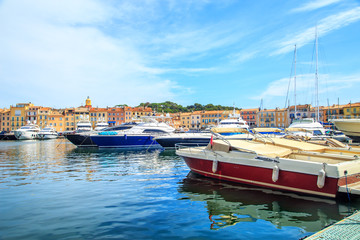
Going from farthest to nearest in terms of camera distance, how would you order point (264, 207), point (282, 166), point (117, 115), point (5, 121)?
point (117, 115) → point (5, 121) → point (282, 166) → point (264, 207)

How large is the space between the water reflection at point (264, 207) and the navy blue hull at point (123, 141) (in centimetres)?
2269

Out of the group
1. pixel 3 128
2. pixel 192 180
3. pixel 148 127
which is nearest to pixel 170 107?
pixel 3 128

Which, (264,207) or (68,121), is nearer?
(264,207)

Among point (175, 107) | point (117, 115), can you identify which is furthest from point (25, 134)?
point (175, 107)

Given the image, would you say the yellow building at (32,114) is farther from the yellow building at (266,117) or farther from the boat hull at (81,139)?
the yellow building at (266,117)

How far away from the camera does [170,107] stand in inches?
5404

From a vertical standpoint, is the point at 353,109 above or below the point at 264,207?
above

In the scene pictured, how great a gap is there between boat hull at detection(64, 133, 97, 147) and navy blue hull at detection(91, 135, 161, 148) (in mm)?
1858

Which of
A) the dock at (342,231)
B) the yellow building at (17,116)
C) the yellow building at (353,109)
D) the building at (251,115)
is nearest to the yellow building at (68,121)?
the yellow building at (17,116)

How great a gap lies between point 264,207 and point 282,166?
5.39 feet

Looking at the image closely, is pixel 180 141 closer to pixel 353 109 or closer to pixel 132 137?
pixel 132 137

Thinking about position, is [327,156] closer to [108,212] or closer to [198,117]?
[108,212]

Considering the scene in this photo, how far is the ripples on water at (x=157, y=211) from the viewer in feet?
20.0

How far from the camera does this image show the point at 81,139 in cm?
3356
